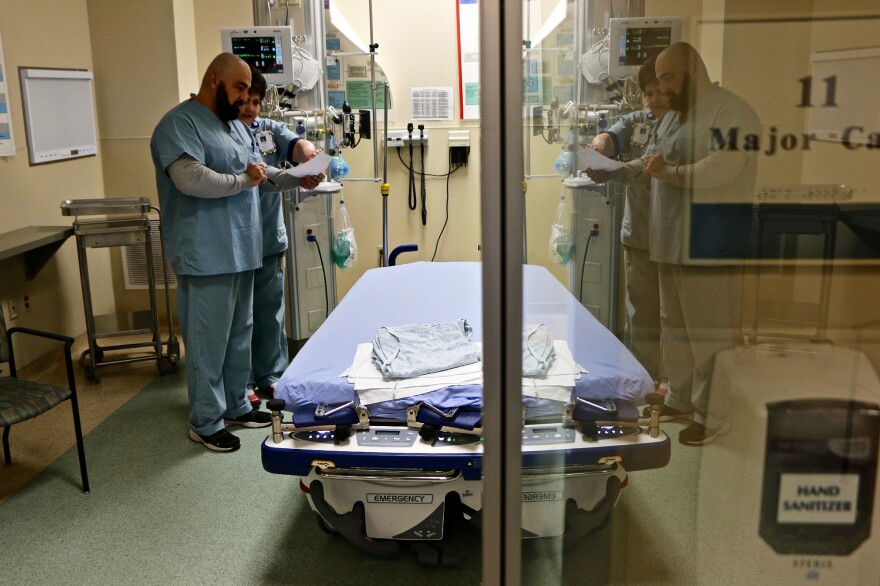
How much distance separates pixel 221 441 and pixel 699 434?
10.2 feet

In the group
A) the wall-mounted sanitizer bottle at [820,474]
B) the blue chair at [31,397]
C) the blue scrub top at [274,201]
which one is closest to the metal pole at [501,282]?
the wall-mounted sanitizer bottle at [820,474]

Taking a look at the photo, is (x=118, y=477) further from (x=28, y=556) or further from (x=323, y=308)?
(x=323, y=308)

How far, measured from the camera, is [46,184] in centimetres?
467

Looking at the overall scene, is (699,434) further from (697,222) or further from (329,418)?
(329,418)

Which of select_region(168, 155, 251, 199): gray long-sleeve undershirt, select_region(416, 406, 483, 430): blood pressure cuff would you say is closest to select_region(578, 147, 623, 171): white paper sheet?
select_region(416, 406, 483, 430): blood pressure cuff

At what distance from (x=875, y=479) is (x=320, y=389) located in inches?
79.6

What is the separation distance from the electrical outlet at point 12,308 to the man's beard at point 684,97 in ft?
14.7

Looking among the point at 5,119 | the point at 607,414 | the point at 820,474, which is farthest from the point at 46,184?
the point at 820,474

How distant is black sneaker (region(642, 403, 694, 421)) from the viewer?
0.74 m

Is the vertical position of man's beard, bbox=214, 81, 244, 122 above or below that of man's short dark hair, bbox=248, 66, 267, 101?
below

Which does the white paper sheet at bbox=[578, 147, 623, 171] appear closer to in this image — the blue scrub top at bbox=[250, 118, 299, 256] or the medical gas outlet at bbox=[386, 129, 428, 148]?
the blue scrub top at bbox=[250, 118, 299, 256]

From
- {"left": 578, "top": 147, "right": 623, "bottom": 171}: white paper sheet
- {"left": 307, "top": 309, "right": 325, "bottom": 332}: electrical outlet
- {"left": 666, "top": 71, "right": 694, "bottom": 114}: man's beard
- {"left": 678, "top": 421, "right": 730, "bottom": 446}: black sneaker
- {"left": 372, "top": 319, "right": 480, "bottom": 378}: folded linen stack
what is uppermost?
{"left": 666, "top": 71, "right": 694, "bottom": 114}: man's beard

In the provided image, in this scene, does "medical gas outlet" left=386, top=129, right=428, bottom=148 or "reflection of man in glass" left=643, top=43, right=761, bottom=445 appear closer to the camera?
"reflection of man in glass" left=643, top=43, right=761, bottom=445

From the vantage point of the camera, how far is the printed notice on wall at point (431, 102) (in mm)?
5789
